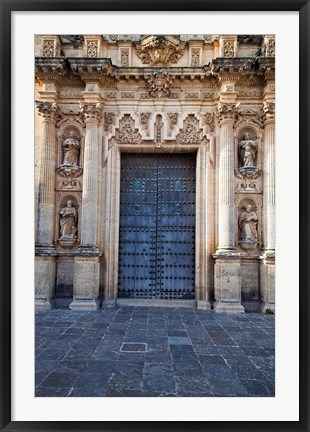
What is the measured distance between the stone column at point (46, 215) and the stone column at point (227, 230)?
3878mm

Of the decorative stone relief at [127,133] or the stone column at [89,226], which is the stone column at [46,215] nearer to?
the stone column at [89,226]

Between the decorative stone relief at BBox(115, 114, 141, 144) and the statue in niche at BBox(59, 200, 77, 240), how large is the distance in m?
2.06

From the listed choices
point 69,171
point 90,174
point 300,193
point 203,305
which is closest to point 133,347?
point 203,305

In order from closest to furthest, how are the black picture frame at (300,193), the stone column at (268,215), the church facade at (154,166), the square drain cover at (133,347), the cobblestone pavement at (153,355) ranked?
the black picture frame at (300,193) < the cobblestone pavement at (153,355) < the square drain cover at (133,347) < the stone column at (268,215) < the church facade at (154,166)

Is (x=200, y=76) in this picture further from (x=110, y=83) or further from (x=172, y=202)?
(x=172, y=202)

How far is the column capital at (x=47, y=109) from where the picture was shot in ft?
22.5

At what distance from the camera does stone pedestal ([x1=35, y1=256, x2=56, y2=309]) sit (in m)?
6.38

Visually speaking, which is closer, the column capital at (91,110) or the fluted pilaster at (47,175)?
the fluted pilaster at (47,175)

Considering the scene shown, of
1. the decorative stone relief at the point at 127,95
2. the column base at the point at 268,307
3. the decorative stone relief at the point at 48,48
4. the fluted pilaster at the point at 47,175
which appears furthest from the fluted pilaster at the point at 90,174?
the column base at the point at 268,307

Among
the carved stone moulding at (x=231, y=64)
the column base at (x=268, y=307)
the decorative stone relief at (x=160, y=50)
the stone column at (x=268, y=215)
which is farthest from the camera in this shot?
the decorative stone relief at (x=160, y=50)

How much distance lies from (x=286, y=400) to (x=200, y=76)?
6932 millimetres

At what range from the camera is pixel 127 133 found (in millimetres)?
7078

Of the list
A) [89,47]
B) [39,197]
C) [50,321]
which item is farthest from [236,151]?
[50,321]

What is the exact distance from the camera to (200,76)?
6867 millimetres
